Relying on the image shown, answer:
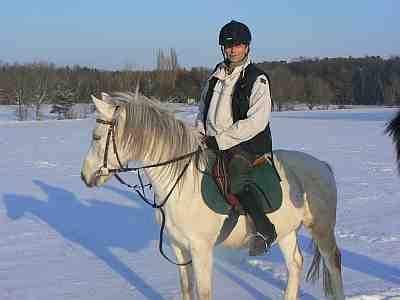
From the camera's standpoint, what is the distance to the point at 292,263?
4.26 m

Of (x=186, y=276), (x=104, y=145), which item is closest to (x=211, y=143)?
(x=104, y=145)

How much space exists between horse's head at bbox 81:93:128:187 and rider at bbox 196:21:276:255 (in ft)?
2.19

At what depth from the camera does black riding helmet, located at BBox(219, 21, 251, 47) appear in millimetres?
3635

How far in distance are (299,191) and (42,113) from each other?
216 feet

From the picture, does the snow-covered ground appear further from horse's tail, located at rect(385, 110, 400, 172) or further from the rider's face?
the rider's face

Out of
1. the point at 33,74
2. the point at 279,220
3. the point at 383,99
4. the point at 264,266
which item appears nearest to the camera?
the point at 279,220

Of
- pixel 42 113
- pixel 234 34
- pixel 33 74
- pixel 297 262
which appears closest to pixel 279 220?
pixel 297 262

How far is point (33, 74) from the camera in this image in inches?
2940

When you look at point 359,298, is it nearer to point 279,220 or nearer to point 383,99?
point 279,220

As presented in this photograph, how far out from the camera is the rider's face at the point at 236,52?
3.66 m

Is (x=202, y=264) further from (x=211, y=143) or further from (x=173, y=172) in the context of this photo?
(x=211, y=143)

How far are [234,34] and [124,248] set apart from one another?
3.44 metres

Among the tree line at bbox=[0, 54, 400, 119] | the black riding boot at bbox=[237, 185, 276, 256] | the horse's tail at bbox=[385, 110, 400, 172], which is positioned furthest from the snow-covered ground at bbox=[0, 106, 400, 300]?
the tree line at bbox=[0, 54, 400, 119]

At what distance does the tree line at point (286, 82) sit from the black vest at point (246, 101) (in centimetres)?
5327
